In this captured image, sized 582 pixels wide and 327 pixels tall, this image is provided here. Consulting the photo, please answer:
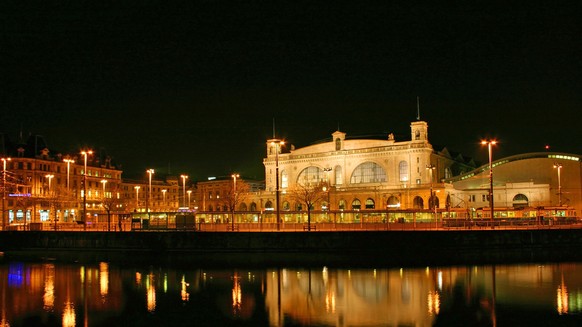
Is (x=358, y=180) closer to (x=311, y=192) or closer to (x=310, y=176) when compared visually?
(x=310, y=176)

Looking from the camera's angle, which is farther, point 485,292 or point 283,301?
point 485,292

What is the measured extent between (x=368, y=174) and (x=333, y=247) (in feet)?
229

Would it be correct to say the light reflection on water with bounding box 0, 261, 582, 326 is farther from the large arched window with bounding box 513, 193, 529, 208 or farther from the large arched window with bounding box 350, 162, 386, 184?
the large arched window with bounding box 350, 162, 386, 184

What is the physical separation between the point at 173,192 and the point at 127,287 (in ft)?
440

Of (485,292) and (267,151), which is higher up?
(267,151)

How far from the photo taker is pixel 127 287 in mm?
35125

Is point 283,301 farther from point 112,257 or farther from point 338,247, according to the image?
point 112,257

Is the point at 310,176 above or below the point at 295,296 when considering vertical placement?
above

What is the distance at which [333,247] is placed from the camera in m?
52.2

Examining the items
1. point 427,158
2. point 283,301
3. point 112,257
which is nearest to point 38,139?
point 112,257

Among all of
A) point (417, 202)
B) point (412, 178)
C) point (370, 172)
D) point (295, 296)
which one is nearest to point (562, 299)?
point (295, 296)

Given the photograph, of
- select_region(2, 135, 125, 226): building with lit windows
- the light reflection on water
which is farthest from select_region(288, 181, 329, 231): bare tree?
the light reflection on water

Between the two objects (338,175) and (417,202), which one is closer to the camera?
(417,202)

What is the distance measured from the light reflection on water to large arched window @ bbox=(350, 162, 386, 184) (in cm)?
7513
